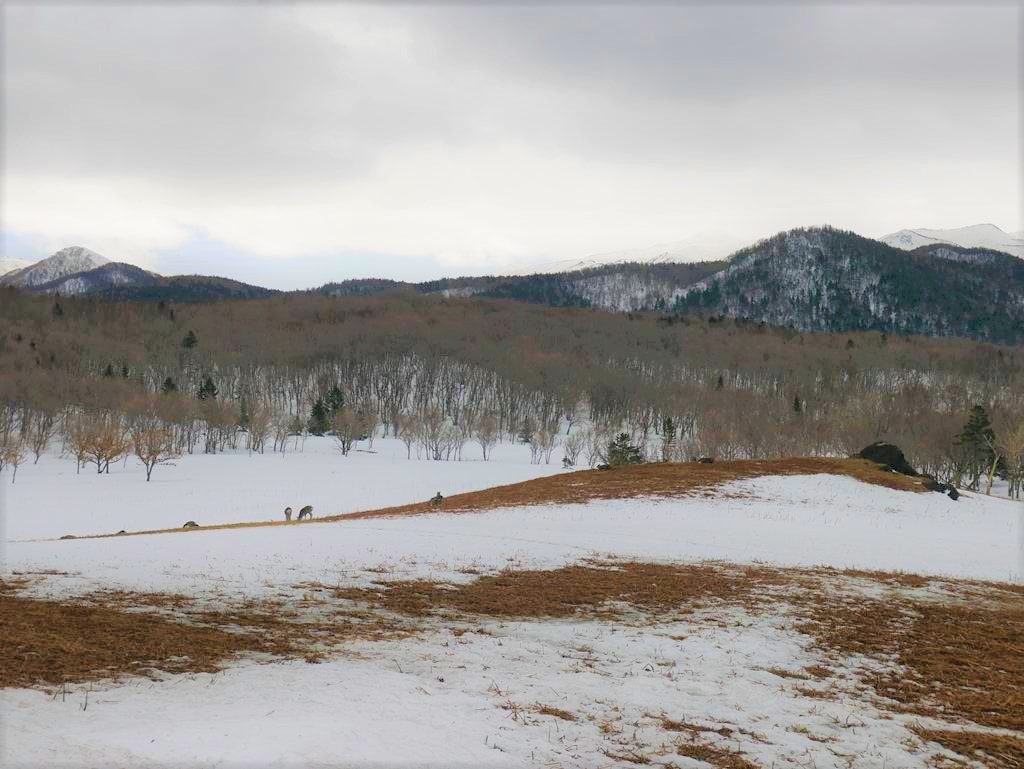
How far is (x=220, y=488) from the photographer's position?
62250 mm

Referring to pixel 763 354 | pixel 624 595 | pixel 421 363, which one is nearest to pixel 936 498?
pixel 624 595

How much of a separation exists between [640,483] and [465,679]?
25034mm

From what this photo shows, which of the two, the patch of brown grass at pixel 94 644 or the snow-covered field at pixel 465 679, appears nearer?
the snow-covered field at pixel 465 679

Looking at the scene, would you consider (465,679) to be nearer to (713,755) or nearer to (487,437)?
(713,755)

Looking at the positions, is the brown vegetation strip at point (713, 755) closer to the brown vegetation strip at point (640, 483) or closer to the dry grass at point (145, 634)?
the dry grass at point (145, 634)

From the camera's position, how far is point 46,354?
5443 inches

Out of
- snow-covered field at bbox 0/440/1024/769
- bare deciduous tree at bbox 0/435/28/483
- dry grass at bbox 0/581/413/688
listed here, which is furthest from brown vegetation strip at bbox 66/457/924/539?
bare deciduous tree at bbox 0/435/28/483

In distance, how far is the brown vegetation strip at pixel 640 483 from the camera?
28141mm

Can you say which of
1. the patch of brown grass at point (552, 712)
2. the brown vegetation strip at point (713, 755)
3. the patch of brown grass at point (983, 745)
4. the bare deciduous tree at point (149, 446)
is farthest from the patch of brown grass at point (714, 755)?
the bare deciduous tree at point (149, 446)

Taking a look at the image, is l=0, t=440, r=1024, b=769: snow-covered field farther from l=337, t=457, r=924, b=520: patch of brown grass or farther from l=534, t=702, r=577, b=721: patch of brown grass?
l=337, t=457, r=924, b=520: patch of brown grass

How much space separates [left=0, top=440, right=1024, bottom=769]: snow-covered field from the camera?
16.4 ft

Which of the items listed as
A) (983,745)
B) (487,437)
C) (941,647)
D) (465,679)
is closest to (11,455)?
(487,437)

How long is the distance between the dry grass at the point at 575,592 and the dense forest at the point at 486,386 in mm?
57596

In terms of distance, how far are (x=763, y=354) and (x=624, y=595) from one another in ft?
601
